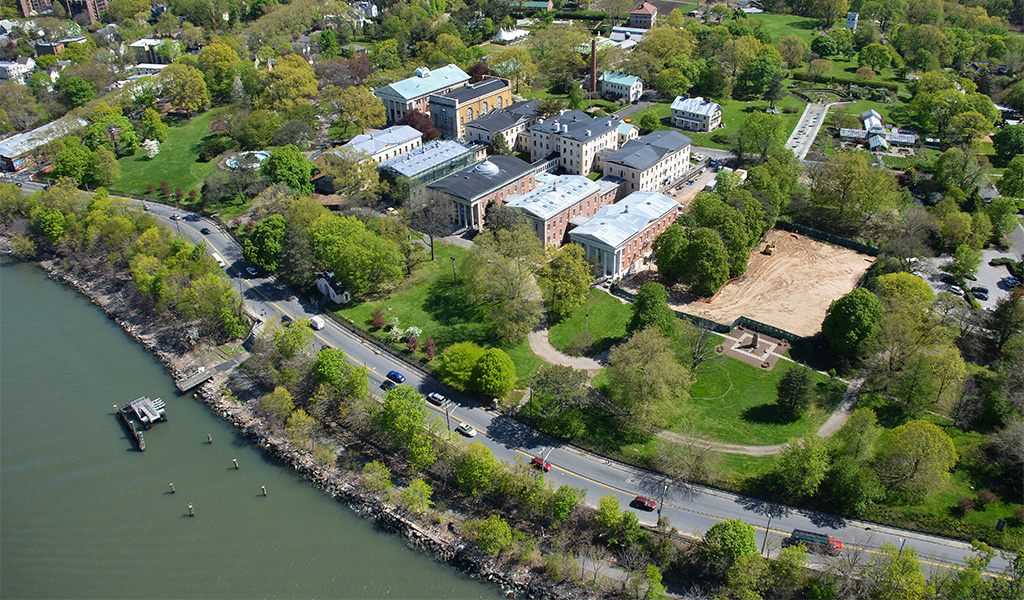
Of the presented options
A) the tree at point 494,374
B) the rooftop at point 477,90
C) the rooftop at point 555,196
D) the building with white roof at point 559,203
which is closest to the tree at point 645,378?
the tree at point 494,374

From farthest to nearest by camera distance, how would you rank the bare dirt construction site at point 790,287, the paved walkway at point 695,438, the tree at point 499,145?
the tree at point 499,145 < the bare dirt construction site at point 790,287 < the paved walkway at point 695,438

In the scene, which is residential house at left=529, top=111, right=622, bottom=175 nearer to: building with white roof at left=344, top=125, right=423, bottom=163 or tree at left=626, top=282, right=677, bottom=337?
building with white roof at left=344, top=125, right=423, bottom=163

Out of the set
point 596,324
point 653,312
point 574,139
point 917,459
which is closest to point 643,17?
point 574,139

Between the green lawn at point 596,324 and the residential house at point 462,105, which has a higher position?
the residential house at point 462,105

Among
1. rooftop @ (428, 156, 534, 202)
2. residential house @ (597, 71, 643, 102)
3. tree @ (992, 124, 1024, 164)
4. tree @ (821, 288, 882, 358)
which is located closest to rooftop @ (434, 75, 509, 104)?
residential house @ (597, 71, 643, 102)

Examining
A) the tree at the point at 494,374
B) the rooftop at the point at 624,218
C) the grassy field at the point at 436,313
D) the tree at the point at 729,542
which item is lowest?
the grassy field at the point at 436,313

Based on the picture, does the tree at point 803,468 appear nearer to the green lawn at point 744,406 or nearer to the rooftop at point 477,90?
the green lawn at point 744,406

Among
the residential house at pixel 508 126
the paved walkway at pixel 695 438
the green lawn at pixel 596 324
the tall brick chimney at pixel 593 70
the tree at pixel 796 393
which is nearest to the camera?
the paved walkway at pixel 695 438

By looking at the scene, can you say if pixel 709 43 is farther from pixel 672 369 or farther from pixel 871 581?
pixel 871 581
